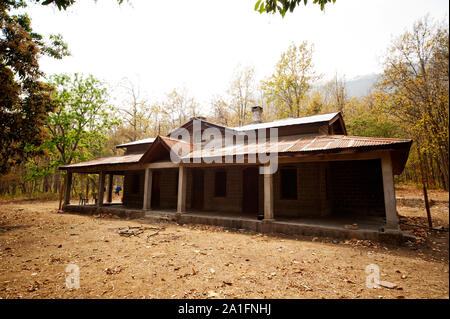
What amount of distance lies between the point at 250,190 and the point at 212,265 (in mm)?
7396

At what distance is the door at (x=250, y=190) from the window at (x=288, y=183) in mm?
1459

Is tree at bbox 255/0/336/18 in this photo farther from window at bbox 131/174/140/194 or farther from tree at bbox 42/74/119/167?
tree at bbox 42/74/119/167

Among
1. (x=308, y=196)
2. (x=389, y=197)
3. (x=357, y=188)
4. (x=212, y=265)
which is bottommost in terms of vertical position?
(x=212, y=265)

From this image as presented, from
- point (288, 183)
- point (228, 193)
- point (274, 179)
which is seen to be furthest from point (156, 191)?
point (288, 183)

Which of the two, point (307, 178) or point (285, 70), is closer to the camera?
point (307, 178)

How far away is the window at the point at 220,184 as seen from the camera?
1277 centimetres

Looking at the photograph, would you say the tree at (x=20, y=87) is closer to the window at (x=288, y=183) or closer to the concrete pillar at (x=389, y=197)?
the window at (x=288, y=183)

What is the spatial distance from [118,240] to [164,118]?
2669 centimetres

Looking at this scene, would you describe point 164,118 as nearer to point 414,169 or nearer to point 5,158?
point 5,158

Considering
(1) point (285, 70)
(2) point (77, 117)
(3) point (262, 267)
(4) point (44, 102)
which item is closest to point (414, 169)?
(1) point (285, 70)

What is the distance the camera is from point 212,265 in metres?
4.82

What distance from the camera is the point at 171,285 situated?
3.81 meters

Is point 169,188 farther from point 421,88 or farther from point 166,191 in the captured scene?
point 421,88

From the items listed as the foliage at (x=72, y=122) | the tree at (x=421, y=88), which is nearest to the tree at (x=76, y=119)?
the foliage at (x=72, y=122)
